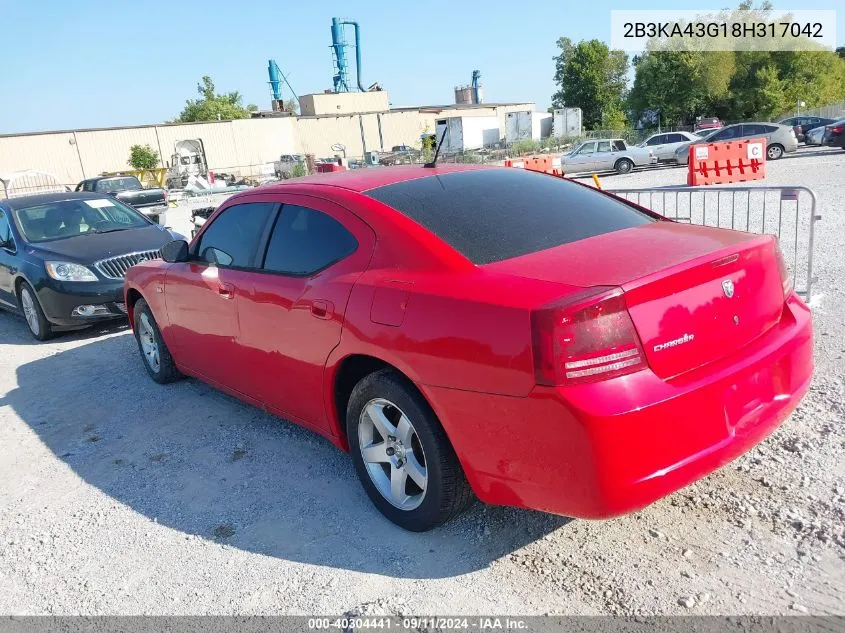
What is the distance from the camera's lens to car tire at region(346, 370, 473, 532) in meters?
2.98

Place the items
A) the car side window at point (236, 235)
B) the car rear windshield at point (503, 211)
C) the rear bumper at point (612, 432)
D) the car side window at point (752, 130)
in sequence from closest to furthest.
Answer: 1. the rear bumper at point (612, 432)
2. the car rear windshield at point (503, 211)
3. the car side window at point (236, 235)
4. the car side window at point (752, 130)

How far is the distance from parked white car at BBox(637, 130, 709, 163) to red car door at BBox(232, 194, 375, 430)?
27061mm

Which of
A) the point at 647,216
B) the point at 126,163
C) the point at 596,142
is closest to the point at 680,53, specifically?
the point at 596,142

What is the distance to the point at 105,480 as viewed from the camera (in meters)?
4.17

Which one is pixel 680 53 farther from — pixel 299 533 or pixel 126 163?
pixel 299 533

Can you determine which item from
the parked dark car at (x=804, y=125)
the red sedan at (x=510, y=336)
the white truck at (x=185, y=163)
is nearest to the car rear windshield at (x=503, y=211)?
the red sedan at (x=510, y=336)

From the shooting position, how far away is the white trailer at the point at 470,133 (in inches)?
1928

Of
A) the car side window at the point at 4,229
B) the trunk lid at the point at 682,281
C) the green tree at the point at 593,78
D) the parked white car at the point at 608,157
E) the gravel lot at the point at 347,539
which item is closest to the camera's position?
the trunk lid at the point at 682,281

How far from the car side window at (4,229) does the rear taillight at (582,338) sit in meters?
8.00

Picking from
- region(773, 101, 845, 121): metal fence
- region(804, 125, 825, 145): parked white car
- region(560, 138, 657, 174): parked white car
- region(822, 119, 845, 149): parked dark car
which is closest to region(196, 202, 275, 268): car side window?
region(560, 138, 657, 174): parked white car

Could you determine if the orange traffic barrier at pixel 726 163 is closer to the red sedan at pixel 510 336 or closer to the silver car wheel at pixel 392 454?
the red sedan at pixel 510 336

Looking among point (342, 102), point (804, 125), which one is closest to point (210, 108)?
point (342, 102)

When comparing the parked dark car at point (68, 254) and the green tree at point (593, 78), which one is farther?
the green tree at point (593, 78)

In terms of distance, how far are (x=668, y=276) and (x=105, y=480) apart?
3430mm
